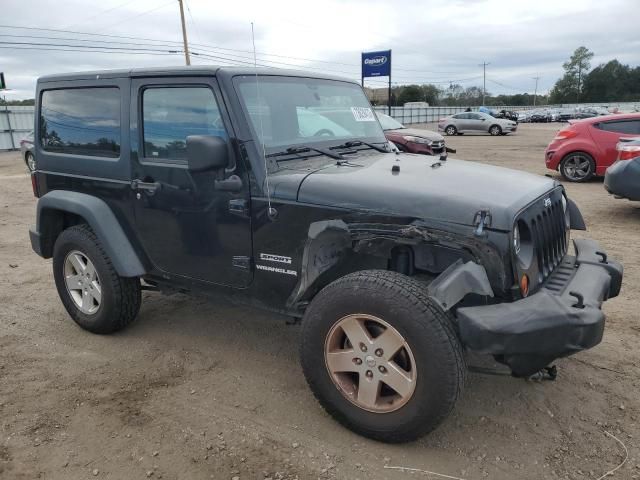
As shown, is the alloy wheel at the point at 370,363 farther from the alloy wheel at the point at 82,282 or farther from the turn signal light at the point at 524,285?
the alloy wheel at the point at 82,282

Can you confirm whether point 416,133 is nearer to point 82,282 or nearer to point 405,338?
point 82,282

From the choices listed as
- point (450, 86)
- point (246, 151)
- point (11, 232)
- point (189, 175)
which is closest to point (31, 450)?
point (189, 175)

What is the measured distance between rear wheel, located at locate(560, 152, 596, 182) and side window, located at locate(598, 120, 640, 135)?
25.7 inches

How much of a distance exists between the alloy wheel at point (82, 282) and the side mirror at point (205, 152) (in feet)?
5.24

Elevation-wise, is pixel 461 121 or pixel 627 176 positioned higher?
pixel 461 121

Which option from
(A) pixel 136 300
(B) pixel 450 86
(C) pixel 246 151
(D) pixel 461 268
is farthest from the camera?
(B) pixel 450 86

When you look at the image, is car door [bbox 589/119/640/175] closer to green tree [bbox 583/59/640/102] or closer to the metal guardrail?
the metal guardrail

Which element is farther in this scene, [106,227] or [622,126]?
[622,126]

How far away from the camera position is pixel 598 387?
339 centimetres

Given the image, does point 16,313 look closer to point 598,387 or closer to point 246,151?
point 246,151

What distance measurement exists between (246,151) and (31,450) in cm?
205

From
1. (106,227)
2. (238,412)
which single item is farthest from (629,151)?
(106,227)

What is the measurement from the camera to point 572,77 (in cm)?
10319

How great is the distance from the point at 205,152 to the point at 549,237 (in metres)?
2.07
